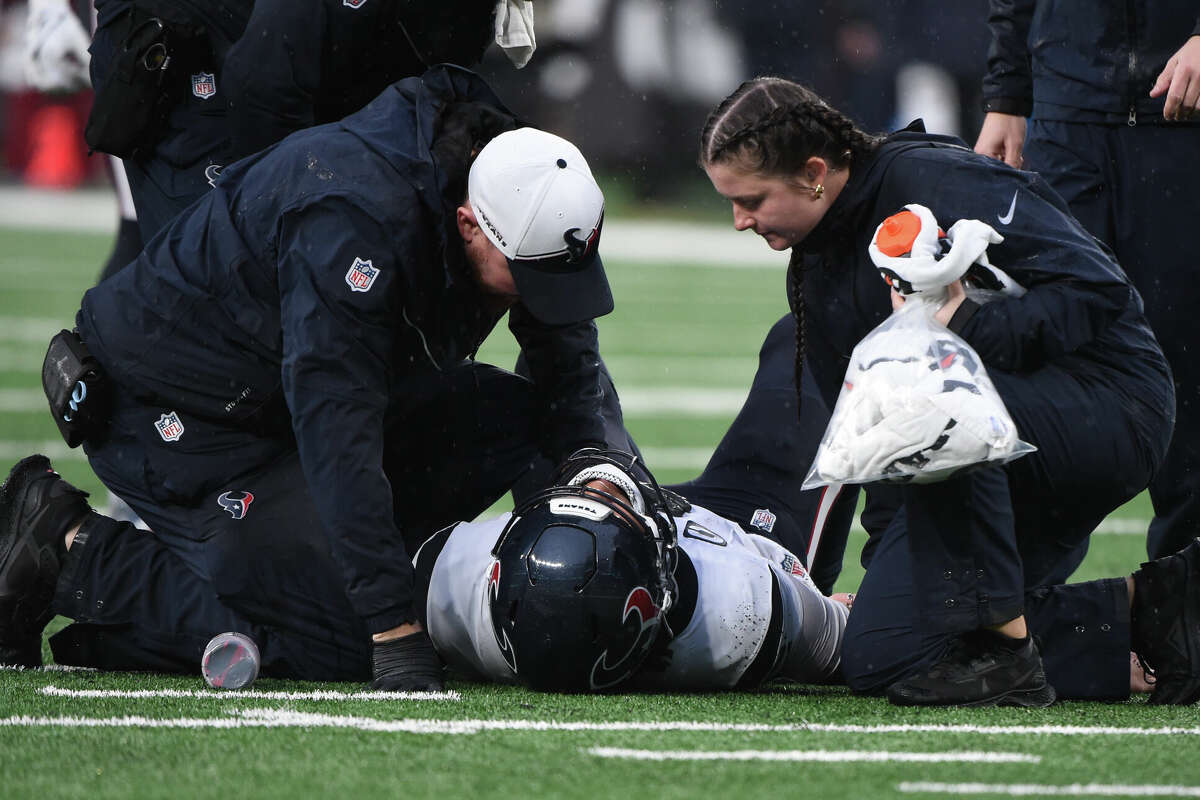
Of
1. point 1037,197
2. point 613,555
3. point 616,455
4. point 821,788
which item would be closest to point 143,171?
point 616,455

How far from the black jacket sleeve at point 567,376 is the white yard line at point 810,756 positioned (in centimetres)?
138

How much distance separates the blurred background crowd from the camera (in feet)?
58.3

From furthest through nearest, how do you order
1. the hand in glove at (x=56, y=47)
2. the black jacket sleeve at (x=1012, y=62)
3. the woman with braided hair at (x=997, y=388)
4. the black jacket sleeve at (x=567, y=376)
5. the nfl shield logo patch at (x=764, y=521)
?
1. the hand in glove at (x=56, y=47)
2. the black jacket sleeve at (x=1012, y=62)
3. the nfl shield logo patch at (x=764, y=521)
4. the black jacket sleeve at (x=567, y=376)
5. the woman with braided hair at (x=997, y=388)

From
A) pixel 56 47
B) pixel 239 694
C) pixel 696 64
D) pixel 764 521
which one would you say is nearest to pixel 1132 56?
pixel 764 521

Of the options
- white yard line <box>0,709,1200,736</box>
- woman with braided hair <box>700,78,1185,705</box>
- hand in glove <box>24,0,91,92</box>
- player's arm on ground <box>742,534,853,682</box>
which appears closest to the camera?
white yard line <box>0,709,1200,736</box>

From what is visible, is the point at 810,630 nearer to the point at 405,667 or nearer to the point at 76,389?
the point at 405,667

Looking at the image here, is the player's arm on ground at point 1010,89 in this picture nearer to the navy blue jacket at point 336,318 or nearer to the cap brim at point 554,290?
the navy blue jacket at point 336,318

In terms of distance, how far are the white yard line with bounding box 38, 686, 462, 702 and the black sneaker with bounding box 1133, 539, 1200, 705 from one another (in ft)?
4.80

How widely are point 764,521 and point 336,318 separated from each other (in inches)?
56.5

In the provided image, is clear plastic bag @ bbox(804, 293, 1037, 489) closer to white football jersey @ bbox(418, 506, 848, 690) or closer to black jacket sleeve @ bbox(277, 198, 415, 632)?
white football jersey @ bbox(418, 506, 848, 690)

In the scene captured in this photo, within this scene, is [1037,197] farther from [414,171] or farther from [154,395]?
[154,395]

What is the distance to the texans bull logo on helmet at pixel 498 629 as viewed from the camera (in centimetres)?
349

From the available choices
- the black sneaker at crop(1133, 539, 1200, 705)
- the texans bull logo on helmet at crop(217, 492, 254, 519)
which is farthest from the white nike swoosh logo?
the texans bull logo on helmet at crop(217, 492, 254, 519)

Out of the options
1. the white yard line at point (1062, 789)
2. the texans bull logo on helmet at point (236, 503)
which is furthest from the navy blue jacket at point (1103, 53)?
the texans bull logo on helmet at point (236, 503)
